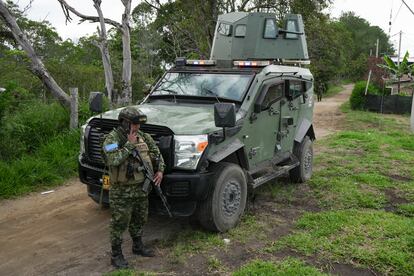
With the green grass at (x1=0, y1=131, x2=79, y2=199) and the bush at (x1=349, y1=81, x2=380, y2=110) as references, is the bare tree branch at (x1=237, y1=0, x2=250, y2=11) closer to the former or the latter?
the bush at (x1=349, y1=81, x2=380, y2=110)

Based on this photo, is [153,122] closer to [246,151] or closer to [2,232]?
[246,151]

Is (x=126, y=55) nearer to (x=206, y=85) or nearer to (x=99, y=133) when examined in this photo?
(x=206, y=85)

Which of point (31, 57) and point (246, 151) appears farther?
point (31, 57)

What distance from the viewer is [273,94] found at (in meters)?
6.50

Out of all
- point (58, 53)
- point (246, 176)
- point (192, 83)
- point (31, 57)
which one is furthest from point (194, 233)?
point (58, 53)

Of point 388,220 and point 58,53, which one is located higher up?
point 58,53

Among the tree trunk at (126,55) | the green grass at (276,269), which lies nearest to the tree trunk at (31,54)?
the tree trunk at (126,55)

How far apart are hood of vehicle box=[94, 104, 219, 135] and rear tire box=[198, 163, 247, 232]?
0.53 meters

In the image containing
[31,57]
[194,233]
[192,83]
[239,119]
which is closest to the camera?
[194,233]

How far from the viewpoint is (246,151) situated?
5.80m

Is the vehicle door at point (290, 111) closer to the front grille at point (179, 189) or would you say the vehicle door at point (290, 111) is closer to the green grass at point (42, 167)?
the front grille at point (179, 189)

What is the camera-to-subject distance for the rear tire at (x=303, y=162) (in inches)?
297

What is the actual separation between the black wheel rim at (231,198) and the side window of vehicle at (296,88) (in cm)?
223

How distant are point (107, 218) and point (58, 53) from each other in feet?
76.8
